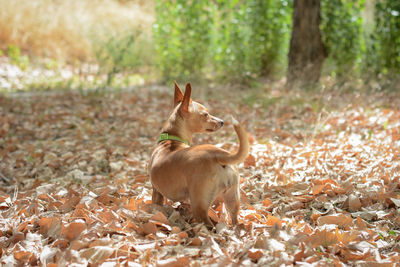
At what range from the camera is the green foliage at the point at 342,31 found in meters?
7.20

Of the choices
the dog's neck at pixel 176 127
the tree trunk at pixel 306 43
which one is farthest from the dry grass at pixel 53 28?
the dog's neck at pixel 176 127

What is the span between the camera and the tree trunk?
6891 mm

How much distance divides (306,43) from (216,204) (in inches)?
198

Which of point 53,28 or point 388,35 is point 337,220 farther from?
point 53,28

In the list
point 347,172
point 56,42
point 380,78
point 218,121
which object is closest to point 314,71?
point 380,78

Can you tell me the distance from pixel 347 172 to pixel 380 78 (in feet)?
14.2

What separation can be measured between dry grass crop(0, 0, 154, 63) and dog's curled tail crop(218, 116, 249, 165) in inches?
311

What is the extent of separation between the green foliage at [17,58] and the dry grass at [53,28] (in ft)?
1.70

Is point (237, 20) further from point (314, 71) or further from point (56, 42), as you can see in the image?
point (56, 42)

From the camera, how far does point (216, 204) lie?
2.76 meters

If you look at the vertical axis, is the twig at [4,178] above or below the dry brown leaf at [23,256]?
below

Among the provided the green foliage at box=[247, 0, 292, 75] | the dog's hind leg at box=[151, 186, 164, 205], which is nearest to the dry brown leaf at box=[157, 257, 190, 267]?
the dog's hind leg at box=[151, 186, 164, 205]

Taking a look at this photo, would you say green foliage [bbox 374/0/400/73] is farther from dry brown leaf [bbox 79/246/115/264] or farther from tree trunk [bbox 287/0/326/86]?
dry brown leaf [bbox 79/246/115/264]

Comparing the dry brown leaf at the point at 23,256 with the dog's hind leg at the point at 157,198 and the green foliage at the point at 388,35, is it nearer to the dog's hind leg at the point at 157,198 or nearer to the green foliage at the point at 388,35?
the dog's hind leg at the point at 157,198
